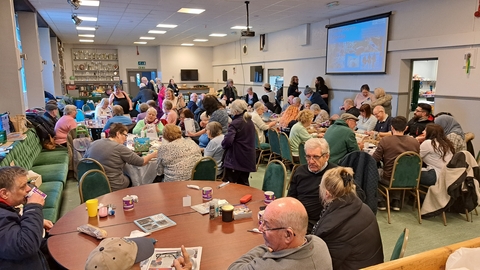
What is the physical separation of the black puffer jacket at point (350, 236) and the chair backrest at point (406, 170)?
226 centimetres

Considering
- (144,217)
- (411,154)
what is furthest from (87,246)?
(411,154)

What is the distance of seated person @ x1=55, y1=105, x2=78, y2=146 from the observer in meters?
6.23

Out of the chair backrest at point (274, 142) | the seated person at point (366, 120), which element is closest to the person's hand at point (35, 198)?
the chair backrest at point (274, 142)

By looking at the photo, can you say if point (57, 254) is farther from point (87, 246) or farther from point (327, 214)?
point (327, 214)

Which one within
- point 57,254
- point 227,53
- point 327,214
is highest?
point 227,53

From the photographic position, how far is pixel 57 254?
1.98 metres

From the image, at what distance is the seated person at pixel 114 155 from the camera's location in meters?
3.73

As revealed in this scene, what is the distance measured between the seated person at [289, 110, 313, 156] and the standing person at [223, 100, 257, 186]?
1.14m

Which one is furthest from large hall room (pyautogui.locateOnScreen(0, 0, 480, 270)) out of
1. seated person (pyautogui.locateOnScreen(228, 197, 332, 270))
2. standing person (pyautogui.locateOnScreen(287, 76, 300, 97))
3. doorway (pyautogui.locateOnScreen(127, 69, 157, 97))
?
doorway (pyautogui.locateOnScreen(127, 69, 157, 97))

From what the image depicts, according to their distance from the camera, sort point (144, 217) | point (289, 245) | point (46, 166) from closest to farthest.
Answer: point (289, 245) → point (144, 217) → point (46, 166)

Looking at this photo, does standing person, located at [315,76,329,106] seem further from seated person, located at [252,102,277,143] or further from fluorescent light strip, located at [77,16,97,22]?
fluorescent light strip, located at [77,16,97,22]

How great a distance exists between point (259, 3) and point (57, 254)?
657 centimetres

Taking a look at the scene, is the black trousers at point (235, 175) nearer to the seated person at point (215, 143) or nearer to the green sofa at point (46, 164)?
the seated person at point (215, 143)

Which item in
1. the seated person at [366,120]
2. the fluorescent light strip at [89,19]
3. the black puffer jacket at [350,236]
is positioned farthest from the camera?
the fluorescent light strip at [89,19]
